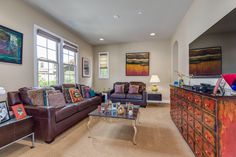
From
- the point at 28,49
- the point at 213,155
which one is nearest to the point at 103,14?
the point at 28,49

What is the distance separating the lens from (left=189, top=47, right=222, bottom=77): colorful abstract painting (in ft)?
5.95

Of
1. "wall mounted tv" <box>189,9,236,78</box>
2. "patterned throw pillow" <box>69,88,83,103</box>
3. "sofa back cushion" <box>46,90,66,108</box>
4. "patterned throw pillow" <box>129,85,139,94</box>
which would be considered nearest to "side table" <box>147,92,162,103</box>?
"patterned throw pillow" <box>129,85,139,94</box>

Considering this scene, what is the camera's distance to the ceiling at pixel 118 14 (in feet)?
9.59

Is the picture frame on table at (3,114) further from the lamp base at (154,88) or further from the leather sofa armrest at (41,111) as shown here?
the lamp base at (154,88)

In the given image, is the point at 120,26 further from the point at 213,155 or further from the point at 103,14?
the point at 213,155

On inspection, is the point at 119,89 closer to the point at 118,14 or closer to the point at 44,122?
the point at 118,14

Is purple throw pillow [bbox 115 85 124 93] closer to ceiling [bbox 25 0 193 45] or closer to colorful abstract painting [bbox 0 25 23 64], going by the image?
ceiling [bbox 25 0 193 45]

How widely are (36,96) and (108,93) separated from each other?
112 inches

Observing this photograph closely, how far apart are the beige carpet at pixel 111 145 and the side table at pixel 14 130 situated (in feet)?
0.75

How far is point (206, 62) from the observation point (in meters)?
2.12

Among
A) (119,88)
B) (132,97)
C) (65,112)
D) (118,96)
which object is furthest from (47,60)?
(132,97)

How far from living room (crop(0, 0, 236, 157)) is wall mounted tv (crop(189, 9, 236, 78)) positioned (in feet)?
0.05

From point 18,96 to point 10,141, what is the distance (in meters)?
0.94

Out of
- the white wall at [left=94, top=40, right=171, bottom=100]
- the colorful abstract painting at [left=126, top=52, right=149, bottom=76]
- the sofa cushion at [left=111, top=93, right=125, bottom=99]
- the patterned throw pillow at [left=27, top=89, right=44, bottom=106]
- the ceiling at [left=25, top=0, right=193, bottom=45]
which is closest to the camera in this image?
the patterned throw pillow at [left=27, top=89, right=44, bottom=106]
